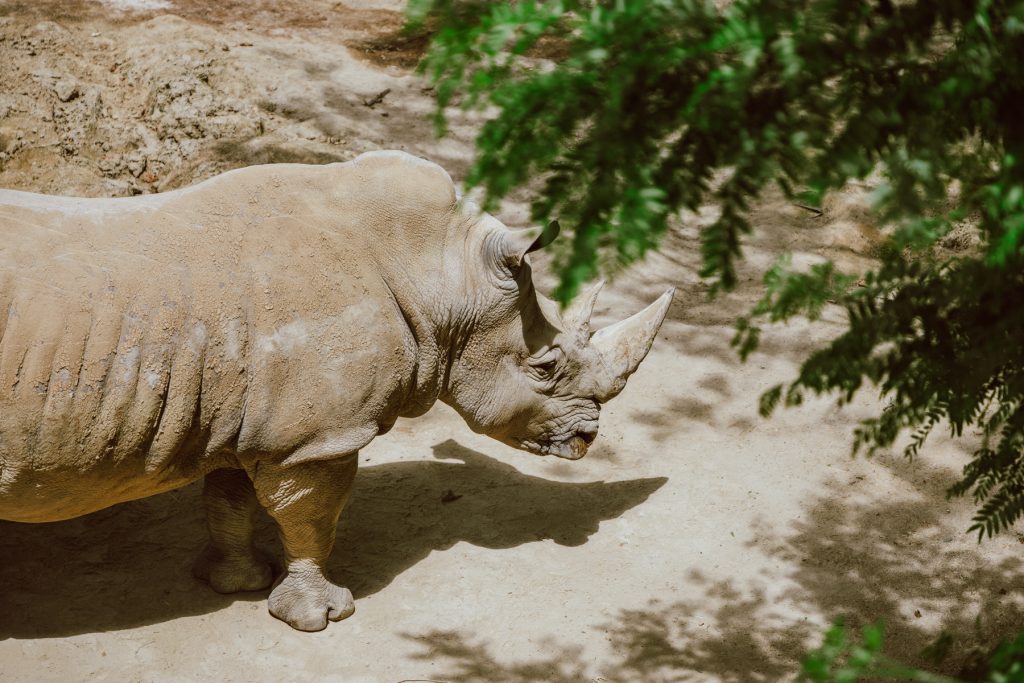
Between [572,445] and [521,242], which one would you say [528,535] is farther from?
[521,242]

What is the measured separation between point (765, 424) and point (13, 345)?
14.3ft

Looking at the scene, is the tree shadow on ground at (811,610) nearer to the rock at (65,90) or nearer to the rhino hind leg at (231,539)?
the rhino hind leg at (231,539)

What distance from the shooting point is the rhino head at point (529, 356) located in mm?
4516

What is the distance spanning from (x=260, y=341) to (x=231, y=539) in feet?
4.04

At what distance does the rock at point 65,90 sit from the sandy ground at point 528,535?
0.02 m

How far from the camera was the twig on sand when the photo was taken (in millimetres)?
8757

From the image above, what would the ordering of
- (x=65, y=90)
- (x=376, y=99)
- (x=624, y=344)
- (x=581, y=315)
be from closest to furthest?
(x=581, y=315) < (x=624, y=344) < (x=65, y=90) < (x=376, y=99)

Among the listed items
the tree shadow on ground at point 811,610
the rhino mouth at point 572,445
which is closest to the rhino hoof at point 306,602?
the tree shadow on ground at point 811,610

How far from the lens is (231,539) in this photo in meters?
4.77

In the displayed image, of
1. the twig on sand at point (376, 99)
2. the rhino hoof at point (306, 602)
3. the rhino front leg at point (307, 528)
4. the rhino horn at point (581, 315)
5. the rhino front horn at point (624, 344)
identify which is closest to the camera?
the rhino front leg at point (307, 528)

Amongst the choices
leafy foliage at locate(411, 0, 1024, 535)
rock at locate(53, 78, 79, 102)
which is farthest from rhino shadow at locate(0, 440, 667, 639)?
rock at locate(53, 78, 79, 102)

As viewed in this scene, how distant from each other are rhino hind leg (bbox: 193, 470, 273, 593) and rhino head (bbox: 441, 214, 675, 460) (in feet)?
3.32

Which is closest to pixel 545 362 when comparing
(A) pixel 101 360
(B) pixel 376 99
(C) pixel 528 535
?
(C) pixel 528 535

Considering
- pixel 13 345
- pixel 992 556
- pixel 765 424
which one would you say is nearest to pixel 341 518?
pixel 13 345
